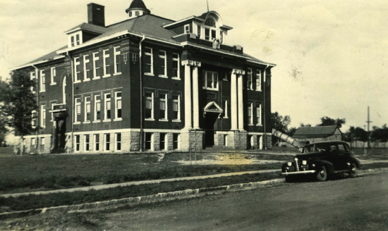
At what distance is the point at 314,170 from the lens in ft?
52.8

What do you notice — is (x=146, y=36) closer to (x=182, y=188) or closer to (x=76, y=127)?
(x=76, y=127)

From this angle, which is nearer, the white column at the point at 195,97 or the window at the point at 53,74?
the white column at the point at 195,97

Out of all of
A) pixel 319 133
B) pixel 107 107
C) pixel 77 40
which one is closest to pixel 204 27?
pixel 77 40

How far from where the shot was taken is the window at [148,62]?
32.8 metres

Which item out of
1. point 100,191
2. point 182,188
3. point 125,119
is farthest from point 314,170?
point 125,119

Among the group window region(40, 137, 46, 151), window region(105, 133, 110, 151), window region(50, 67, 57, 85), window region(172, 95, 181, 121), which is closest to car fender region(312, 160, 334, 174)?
window region(172, 95, 181, 121)

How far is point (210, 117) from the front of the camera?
3862cm

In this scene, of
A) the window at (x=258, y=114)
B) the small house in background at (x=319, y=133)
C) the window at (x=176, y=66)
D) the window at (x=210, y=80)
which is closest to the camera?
the window at (x=176, y=66)

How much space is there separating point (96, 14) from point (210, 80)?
44.4ft

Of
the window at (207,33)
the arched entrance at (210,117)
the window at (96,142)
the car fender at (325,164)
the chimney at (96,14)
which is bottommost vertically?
the car fender at (325,164)

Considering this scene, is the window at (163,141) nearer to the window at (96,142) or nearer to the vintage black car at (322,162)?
the window at (96,142)

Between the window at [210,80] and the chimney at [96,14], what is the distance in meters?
12.1

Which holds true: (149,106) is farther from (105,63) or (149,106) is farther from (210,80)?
(210,80)

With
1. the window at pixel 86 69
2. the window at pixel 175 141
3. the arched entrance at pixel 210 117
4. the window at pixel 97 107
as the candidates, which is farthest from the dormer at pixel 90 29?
the arched entrance at pixel 210 117
